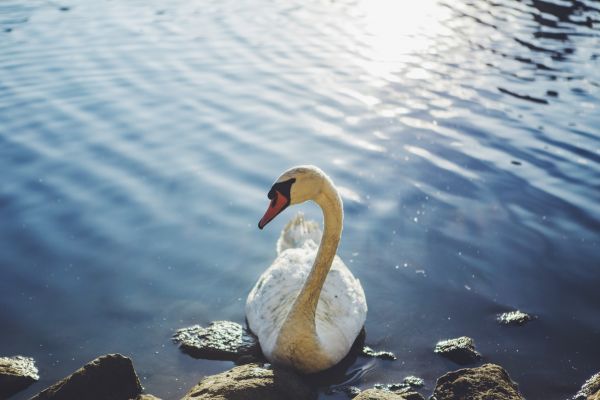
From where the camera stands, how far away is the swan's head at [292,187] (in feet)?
28.3

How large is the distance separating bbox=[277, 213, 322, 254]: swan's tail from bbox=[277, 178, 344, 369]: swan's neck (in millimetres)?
2138

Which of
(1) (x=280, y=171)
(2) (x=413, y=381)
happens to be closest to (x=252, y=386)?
(2) (x=413, y=381)

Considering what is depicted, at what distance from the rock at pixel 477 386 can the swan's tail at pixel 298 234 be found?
3651 mm

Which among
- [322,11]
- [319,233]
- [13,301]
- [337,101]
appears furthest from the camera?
[322,11]

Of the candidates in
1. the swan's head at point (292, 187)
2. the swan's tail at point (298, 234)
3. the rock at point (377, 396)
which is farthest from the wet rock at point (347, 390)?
the swan's tail at point (298, 234)

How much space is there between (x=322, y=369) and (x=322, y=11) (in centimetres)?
2082

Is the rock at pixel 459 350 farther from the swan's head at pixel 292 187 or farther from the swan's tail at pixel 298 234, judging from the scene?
the swan's head at pixel 292 187

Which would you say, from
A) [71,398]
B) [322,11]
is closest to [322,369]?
[71,398]

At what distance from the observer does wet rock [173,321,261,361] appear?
948 cm

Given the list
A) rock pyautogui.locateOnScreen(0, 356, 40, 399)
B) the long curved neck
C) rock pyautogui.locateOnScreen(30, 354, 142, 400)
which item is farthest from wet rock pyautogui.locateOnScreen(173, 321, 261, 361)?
rock pyautogui.locateOnScreen(0, 356, 40, 399)

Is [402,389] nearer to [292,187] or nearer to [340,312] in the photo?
[340,312]

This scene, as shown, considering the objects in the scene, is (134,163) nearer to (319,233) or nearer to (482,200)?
(319,233)

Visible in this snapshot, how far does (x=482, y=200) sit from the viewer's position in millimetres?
13969

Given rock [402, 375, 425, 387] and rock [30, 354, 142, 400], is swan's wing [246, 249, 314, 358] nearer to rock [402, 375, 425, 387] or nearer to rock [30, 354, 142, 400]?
rock [402, 375, 425, 387]
